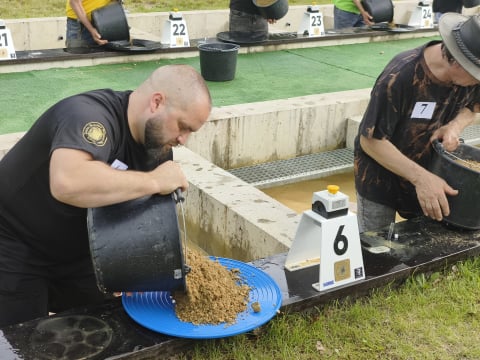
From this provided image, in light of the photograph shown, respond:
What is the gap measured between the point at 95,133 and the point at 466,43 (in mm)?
1813

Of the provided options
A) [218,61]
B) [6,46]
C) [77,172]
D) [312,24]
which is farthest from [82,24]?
[77,172]

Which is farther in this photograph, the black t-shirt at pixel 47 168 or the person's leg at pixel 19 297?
the person's leg at pixel 19 297

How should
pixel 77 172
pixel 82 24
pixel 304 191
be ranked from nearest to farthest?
pixel 77 172 < pixel 304 191 < pixel 82 24

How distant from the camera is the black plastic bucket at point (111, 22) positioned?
7.25 meters

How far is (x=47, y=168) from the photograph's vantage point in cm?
233

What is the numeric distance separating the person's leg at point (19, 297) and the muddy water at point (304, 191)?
337 cm

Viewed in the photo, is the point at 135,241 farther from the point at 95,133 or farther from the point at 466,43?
the point at 466,43

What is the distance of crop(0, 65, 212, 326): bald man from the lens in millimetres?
2098

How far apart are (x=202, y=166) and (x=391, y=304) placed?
7.01 feet

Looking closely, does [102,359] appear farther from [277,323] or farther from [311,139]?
[311,139]

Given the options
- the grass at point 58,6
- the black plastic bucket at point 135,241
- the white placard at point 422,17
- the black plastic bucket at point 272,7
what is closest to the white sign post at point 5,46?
the black plastic bucket at point 272,7

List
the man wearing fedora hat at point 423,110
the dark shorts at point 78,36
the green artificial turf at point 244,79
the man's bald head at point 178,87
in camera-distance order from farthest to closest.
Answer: the dark shorts at point 78,36 < the green artificial turf at point 244,79 < the man wearing fedora hat at point 423,110 < the man's bald head at point 178,87

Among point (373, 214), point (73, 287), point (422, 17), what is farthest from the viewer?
point (422, 17)

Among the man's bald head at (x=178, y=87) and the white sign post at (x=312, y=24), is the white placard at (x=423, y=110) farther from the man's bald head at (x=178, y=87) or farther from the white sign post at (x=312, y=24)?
the white sign post at (x=312, y=24)
